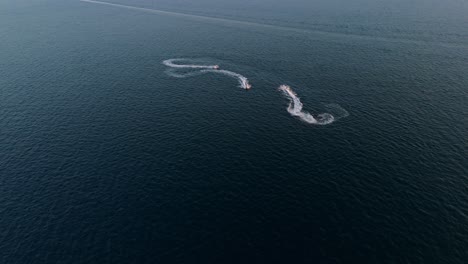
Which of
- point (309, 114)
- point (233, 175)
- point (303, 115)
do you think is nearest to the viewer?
point (233, 175)

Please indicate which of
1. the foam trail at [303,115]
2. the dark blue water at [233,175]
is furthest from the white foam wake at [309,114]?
the dark blue water at [233,175]

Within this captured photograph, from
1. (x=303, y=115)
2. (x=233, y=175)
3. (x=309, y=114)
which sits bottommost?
(x=233, y=175)

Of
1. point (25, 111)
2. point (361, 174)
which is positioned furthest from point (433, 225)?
point (25, 111)

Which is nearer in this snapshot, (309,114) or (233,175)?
(233,175)

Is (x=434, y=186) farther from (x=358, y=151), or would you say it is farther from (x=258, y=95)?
(x=258, y=95)

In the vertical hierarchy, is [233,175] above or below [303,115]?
below

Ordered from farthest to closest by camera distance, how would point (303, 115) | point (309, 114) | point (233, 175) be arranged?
point (309, 114)
point (303, 115)
point (233, 175)

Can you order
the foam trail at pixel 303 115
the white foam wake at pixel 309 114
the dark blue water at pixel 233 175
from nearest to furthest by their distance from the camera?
the dark blue water at pixel 233 175 → the foam trail at pixel 303 115 → the white foam wake at pixel 309 114

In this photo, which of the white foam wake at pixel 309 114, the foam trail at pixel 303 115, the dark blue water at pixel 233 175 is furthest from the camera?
the white foam wake at pixel 309 114

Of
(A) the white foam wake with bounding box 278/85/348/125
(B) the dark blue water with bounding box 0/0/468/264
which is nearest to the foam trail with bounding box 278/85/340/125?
(A) the white foam wake with bounding box 278/85/348/125

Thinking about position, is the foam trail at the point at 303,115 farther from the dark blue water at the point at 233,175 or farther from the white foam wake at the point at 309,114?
the dark blue water at the point at 233,175

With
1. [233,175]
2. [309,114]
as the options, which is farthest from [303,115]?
[233,175]

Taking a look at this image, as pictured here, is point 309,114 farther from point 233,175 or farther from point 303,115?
point 233,175

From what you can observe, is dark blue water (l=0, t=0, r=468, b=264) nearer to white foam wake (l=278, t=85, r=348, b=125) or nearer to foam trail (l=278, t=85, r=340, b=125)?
white foam wake (l=278, t=85, r=348, b=125)
